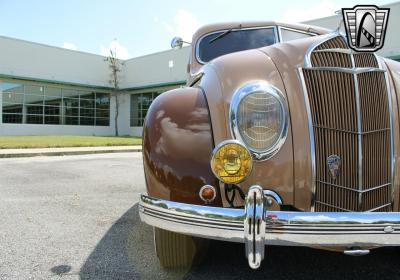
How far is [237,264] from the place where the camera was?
112 inches

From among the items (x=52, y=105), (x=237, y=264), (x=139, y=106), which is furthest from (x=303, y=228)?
(x=139, y=106)

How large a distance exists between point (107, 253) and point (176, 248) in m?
0.80

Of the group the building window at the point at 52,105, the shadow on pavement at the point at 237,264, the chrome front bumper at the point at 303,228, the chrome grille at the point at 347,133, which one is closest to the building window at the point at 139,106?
the building window at the point at 52,105

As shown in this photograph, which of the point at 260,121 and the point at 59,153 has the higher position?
the point at 260,121

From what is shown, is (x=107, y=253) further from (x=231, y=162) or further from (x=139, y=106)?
(x=139, y=106)

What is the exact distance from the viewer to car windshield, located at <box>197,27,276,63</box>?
4258 mm

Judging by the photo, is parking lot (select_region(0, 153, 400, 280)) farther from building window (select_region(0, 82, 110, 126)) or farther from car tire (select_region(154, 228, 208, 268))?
building window (select_region(0, 82, 110, 126))

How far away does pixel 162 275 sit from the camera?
A: 2.64 meters

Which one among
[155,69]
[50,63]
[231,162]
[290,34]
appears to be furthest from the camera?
[155,69]

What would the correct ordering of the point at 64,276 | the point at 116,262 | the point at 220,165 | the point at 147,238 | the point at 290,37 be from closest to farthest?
the point at 220,165 → the point at 64,276 → the point at 116,262 → the point at 147,238 → the point at 290,37

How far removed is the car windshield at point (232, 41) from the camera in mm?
4258

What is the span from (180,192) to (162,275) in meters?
0.78

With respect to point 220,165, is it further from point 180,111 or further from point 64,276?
point 64,276

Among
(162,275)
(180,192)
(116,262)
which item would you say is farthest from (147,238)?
(180,192)
